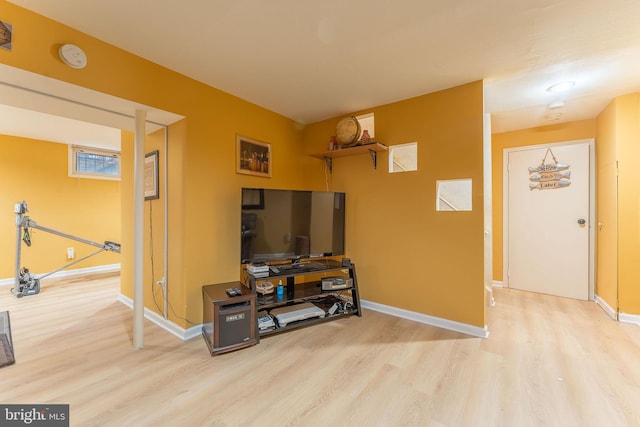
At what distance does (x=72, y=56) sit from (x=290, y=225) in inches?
76.6

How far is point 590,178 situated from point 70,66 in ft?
16.7

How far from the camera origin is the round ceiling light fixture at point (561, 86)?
2326 mm

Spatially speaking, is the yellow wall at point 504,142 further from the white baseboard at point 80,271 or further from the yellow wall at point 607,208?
the white baseboard at point 80,271

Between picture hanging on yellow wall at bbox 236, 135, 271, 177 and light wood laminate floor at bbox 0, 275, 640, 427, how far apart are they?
1.66m

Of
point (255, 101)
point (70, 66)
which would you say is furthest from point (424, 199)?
point (70, 66)

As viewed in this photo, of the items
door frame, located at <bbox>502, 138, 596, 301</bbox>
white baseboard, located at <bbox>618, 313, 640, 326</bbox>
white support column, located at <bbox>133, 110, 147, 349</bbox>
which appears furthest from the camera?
door frame, located at <bbox>502, 138, 596, 301</bbox>

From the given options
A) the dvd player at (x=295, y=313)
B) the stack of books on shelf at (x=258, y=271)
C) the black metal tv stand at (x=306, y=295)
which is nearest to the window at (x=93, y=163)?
the black metal tv stand at (x=306, y=295)

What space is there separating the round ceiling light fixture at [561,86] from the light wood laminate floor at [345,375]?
221 centimetres

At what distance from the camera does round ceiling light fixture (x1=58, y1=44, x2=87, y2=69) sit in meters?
1.59

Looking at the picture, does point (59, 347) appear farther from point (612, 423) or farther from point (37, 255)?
point (612, 423)

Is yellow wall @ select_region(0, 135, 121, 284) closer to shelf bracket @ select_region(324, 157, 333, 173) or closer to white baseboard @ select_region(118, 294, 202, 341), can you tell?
white baseboard @ select_region(118, 294, 202, 341)

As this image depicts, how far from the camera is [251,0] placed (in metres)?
1.44

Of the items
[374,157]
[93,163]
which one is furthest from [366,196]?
[93,163]

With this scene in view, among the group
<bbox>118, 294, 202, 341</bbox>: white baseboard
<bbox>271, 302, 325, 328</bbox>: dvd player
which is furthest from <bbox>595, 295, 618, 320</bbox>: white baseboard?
<bbox>118, 294, 202, 341</bbox>: white baseboard
